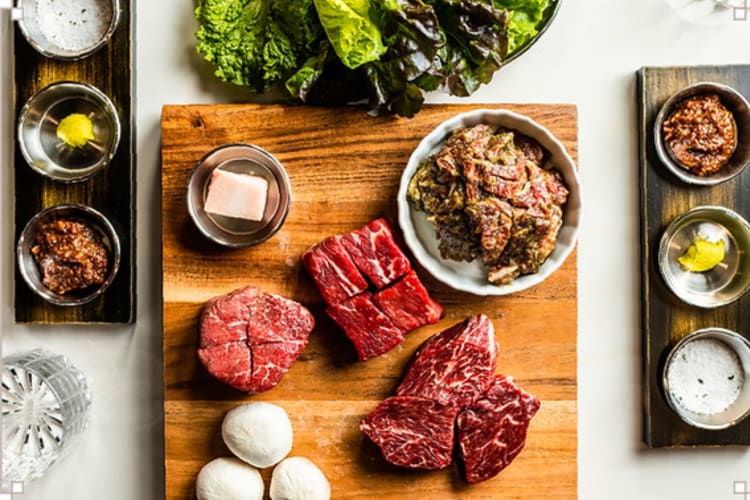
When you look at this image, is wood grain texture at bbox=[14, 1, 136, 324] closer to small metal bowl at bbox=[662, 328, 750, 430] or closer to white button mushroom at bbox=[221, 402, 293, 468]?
white button mushroom at bbox=[221, 402, 293, 468]

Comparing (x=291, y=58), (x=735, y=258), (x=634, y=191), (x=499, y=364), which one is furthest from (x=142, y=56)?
(x=735, y=258)

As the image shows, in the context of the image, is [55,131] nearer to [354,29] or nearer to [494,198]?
[354,29]

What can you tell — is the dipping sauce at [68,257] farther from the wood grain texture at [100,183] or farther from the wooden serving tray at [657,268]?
the wooden serving tray at [657,268]

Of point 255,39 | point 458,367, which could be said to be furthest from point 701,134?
point 255,39

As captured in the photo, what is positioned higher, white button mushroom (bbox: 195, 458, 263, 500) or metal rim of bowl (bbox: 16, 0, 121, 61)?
metal rim of bowl (bbox: 16, 0, 121, 61)

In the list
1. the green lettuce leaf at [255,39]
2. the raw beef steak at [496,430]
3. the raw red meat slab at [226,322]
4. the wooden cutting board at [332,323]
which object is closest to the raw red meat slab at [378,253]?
the wooden cutting board at [332,323]

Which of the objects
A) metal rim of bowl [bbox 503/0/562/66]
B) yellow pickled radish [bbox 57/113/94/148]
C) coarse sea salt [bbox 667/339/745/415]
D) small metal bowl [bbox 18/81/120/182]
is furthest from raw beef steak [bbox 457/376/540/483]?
yellow pickled radish [bbox 57/113/94/148]

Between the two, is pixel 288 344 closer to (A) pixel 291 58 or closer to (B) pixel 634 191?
(A) pixel 291 58
